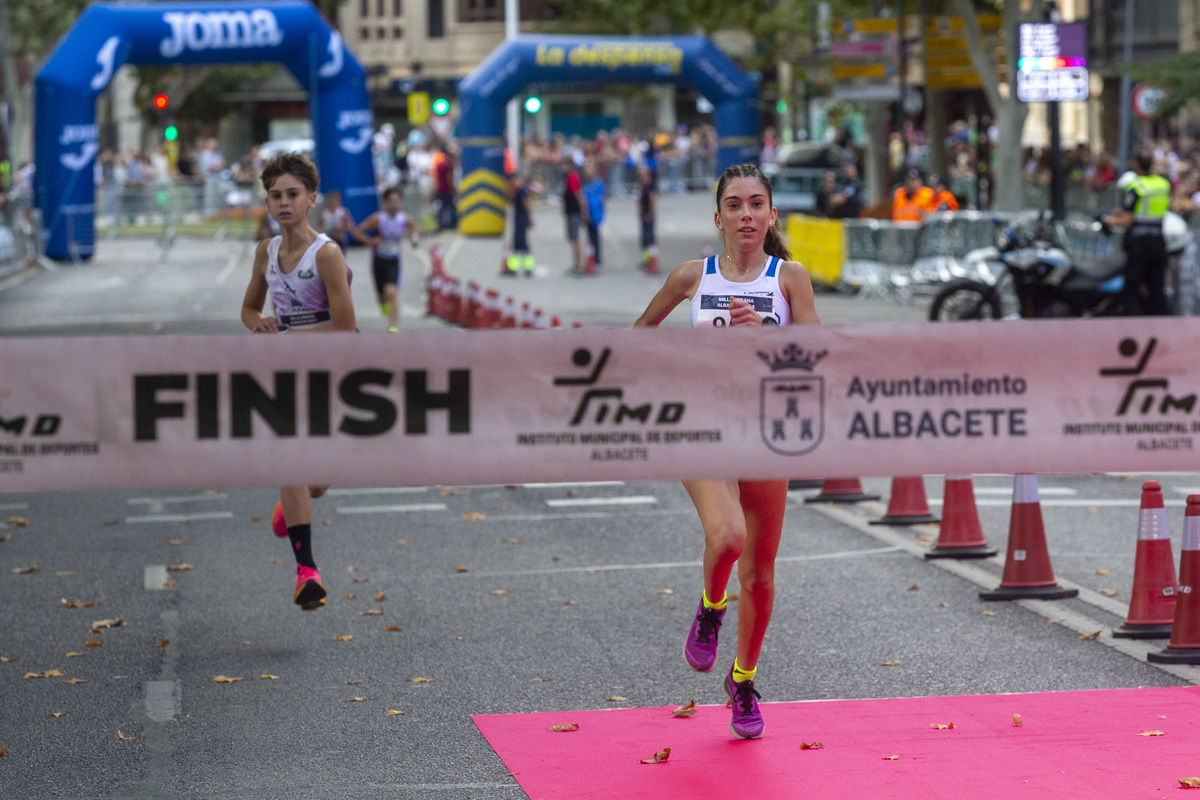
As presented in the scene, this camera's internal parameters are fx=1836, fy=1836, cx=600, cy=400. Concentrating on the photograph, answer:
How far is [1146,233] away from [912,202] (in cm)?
1008

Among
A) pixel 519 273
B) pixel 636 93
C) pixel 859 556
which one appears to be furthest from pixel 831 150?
pixel 859 556

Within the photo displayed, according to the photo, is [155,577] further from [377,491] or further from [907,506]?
[907,506]

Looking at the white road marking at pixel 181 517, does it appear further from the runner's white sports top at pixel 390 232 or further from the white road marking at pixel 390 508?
the runner's white sports top at pixel 390 232

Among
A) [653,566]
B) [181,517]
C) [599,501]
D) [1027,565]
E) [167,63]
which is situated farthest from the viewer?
[167,63]

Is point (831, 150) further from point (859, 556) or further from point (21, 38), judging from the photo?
point (859, 556)

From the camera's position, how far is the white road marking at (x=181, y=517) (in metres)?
11.8

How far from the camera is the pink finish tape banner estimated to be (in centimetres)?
534

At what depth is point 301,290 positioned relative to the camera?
7.64 meters

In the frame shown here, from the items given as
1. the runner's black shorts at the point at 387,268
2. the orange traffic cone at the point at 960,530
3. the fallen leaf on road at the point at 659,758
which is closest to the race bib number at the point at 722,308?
the fallen leaf on road at the point at 659,758

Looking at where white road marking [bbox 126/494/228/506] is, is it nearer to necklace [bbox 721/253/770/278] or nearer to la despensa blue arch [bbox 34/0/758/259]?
necklace [bbox 721/253/770/278]

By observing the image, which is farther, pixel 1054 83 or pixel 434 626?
pixel 1054 83

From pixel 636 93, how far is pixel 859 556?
229 ft

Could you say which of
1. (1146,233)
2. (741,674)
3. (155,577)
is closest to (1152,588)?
(741,674)

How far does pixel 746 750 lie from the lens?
6.25 m
